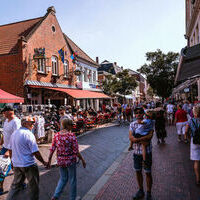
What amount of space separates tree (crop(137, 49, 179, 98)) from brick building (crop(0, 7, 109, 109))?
11757 millimetres

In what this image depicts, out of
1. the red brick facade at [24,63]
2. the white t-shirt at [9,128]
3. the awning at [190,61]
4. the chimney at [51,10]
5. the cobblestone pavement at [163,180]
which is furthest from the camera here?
the chimney at [51,10]

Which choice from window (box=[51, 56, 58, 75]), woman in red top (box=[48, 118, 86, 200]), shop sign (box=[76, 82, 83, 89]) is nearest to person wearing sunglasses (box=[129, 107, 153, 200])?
woman in red top (box=[48, 118, 86, 200])

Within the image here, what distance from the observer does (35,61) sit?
1455cm

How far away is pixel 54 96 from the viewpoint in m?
16.0

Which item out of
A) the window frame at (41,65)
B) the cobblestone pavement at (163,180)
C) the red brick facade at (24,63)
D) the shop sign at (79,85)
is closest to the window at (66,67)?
the shop sign at (79,85)

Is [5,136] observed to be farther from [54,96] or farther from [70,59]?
[70,59]

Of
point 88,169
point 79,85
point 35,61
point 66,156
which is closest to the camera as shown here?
point 66,156

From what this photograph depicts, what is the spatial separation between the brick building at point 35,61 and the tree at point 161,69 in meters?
11.8

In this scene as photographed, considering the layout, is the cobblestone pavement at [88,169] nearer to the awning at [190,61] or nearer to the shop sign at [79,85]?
the awning at [190,61]

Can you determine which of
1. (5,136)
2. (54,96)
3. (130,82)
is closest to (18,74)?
(54,96)

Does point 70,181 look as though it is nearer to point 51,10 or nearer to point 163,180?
point 163,180

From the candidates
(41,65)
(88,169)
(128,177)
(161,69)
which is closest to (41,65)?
(41,65)

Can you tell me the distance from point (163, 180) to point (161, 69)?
Result: 23.2 meters

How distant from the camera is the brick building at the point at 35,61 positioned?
13.7m
